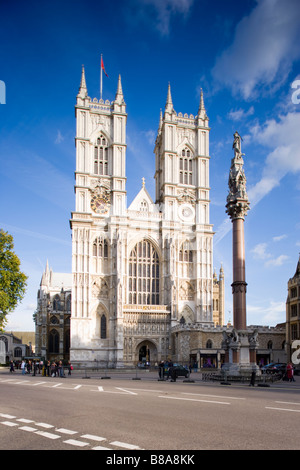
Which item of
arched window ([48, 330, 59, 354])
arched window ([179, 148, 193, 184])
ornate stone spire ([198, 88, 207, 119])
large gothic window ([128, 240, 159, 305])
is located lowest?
arched window ([48, 330, 59, 354])

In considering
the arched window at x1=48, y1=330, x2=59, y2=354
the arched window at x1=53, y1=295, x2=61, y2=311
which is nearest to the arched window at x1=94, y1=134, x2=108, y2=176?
the arched window at x1=53, y1=295, x2=61, y2=311

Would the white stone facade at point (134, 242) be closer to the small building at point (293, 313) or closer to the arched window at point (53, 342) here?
the small building at point (293, 313)

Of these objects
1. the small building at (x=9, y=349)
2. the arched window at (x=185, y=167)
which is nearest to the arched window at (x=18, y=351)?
the small building at (x=9, y=349)

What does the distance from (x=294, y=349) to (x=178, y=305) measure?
57.0 ft

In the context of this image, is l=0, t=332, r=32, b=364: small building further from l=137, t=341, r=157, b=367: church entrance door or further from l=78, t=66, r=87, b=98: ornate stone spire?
l=78, t=66, r=87, b=98: ornate stone spire

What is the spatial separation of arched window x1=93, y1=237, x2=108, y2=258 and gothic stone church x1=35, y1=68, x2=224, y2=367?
133 mm

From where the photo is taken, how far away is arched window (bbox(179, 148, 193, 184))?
230 feet

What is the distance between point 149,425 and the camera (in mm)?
10320

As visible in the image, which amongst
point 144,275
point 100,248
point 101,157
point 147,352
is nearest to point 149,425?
point 147,352

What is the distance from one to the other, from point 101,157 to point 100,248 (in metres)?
13.2

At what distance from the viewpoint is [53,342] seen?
288ft

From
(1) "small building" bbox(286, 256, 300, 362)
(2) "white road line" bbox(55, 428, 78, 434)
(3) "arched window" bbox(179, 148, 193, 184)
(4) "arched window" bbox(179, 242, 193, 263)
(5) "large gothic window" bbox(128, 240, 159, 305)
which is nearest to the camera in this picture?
(2) "white road line" bbox(55, 428, 78, 434)

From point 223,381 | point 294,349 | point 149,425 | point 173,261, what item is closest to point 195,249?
point 173,261

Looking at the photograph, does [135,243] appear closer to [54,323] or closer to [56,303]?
[54,323]
